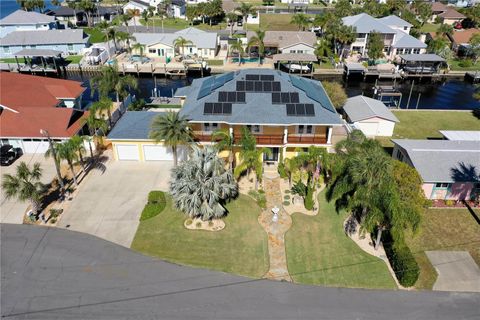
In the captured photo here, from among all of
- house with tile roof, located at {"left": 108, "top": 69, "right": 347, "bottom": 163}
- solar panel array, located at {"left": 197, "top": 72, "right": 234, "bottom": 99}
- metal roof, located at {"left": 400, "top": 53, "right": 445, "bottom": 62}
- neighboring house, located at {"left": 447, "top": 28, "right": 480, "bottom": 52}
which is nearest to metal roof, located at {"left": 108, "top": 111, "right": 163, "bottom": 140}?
house with tile roof, located at {"left": 108, "top": 69, "right": 347, "bottom": 163}

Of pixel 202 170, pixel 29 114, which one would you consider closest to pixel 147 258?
pixel 202 170

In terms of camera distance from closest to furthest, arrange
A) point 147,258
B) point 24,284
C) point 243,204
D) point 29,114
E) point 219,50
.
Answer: point 24,284 → point 147,258 → point 243,204 → point 29,114 → point 219,50

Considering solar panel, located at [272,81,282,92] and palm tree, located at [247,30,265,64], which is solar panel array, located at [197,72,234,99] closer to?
solar panel, located at [272,81,282,92]

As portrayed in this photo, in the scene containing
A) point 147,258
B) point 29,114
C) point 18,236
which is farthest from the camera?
point 29,114

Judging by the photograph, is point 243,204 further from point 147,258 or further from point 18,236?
point 18,236

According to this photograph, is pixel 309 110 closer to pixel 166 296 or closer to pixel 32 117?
pixel 166 296

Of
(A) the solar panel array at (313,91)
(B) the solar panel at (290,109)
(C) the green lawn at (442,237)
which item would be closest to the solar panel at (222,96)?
(B) the solar panel at (290,109)

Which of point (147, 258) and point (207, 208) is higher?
point (207, 208)
